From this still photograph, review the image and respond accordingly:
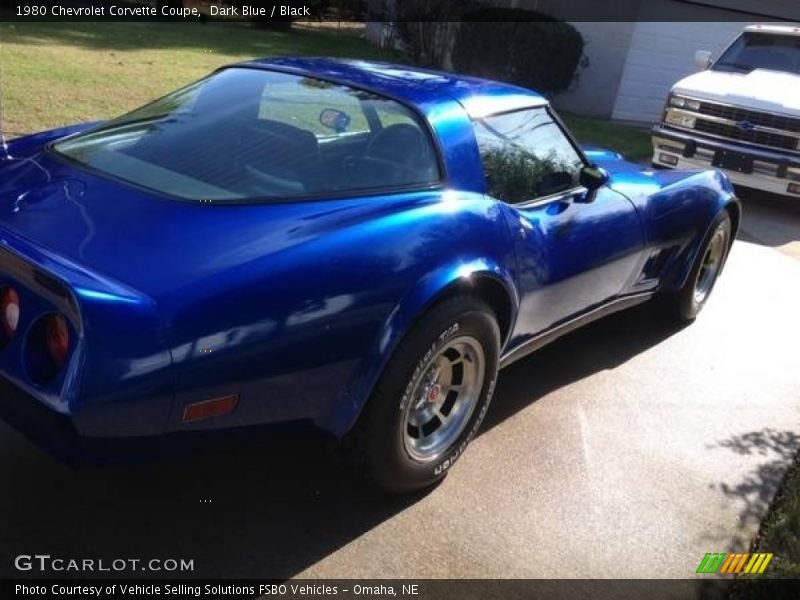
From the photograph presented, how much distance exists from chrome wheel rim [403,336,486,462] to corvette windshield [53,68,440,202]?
0.66 m

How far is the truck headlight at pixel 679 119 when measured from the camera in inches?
350

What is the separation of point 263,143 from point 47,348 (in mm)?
1148

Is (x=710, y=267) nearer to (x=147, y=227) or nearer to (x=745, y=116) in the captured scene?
(x=147, y=227)

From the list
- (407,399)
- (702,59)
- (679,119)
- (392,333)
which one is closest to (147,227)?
(392,333)

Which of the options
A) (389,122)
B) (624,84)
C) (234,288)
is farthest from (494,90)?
(624,84)

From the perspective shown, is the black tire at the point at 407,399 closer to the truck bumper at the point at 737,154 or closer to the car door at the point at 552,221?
the car door at the point at 552,221

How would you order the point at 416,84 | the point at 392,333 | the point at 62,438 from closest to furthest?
1. the point at 62,438
2. the point at 392,333
3. the point at 416,84

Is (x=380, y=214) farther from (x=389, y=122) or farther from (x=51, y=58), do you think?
(x=51, y=58)

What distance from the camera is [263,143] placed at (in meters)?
2.97

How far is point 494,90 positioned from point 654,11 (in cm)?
1162

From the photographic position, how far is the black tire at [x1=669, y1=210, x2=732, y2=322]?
4777 mm

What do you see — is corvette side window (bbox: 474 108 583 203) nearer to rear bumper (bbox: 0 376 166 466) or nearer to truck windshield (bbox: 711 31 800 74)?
rear bumper (bbox: 0 376 166 466)

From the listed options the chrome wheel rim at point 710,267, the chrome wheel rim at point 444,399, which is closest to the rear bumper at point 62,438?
the chrome wheel rim at point 444,399

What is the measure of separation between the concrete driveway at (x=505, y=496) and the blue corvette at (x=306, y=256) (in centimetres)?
25
